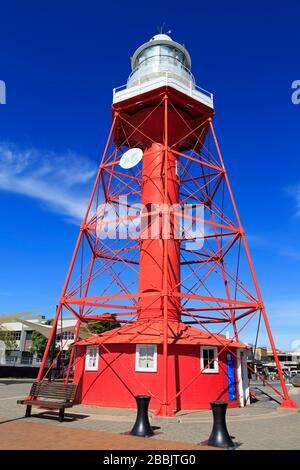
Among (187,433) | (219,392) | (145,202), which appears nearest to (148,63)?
(145,202)

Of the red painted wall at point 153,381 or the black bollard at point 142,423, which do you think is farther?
the red painted wall at point 153,381

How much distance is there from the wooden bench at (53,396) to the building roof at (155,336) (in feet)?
13.6

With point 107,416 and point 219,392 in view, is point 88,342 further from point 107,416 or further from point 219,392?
point 219,392

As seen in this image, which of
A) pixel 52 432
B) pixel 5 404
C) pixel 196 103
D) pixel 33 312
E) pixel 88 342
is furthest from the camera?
pixel 33 312

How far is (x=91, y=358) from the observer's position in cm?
1747

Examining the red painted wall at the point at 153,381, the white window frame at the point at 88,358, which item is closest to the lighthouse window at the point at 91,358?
the white window frame at the point at 88,358

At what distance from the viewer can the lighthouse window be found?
1717 cm

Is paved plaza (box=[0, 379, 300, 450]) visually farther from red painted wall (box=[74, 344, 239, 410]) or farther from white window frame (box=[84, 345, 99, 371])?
white window frame (box=[84, 345, 99, 371])

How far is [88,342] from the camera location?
1756 cm

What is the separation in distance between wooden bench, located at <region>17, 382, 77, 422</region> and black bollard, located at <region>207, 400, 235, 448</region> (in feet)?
16.2

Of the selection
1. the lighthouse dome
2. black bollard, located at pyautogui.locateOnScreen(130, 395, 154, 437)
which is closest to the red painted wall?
black bollard, located at pyautogui.locateOnScreen(130, 395, 154, 437)

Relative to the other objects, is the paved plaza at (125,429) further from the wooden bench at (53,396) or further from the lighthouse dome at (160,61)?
the lighthouse dome at (160,61)

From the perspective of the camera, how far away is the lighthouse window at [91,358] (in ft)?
56.3
